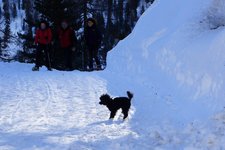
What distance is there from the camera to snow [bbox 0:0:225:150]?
6742 mm

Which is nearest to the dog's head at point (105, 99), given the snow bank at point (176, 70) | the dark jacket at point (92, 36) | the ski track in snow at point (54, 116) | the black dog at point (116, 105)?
the black dog at point (116, 105)

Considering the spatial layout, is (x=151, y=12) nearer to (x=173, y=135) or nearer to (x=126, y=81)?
(x=126, y=81)

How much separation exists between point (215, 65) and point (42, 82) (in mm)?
5635

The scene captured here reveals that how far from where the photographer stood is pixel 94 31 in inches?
672

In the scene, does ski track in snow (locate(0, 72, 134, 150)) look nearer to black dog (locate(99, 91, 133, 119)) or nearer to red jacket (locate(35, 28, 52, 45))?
black dog (locate(99, 91, 133, 119))

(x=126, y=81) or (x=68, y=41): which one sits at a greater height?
(x=68, y=41)

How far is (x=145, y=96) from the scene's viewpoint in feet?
35.0

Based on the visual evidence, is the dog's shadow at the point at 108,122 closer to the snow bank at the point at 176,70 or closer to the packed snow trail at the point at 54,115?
the packed snow trail at the point at 54,115

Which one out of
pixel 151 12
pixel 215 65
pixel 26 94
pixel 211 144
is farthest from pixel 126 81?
pixel 211 144

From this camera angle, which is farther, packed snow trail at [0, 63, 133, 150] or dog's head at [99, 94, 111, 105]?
dog's head at [99, 94, 111, 105]

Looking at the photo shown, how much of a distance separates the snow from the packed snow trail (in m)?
0.02

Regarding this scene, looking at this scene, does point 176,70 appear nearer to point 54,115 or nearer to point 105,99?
point 105,99

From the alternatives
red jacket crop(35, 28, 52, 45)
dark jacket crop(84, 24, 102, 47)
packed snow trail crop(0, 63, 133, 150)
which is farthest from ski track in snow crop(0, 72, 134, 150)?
dark jacket crop(84, 24, 102, 47)

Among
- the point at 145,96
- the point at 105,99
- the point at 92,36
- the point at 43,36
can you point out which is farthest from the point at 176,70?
the point at 43,36
